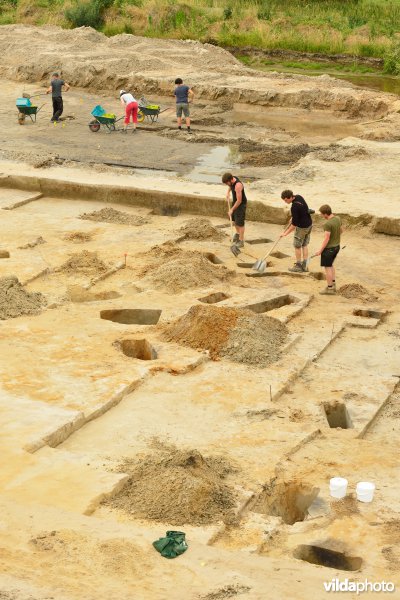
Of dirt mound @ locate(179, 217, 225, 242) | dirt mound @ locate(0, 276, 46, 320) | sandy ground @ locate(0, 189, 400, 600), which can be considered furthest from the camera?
dirt mound @ locate(179, 217, 225, 242)

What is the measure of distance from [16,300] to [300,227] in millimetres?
4411

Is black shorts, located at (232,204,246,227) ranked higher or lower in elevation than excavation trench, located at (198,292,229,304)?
higher

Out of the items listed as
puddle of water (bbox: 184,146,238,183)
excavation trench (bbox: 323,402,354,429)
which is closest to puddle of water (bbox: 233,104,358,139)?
puddle of water (bbox: 184,146,238,183)

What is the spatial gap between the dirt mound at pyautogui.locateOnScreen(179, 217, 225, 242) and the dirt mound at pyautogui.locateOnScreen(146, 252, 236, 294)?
1.80 m

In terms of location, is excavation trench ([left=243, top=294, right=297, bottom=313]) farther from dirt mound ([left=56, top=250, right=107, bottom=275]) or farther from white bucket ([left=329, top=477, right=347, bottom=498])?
white bucket ([left=329, top=477, right=347, bottom=498])

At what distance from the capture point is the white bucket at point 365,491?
9062 mm

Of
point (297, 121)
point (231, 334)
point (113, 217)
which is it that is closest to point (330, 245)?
point (231, 334)

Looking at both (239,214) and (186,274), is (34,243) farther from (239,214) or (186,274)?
(239,214)

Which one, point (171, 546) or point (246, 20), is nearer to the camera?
point (171, 546)

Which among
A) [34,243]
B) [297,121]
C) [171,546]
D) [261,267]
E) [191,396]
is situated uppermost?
[171,546]

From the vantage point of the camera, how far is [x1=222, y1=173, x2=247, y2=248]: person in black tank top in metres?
16.8

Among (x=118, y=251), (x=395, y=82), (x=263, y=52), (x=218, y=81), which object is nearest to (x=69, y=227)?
(x=118, y=251)

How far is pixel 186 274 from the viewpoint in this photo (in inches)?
598

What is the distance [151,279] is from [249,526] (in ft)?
23.0
